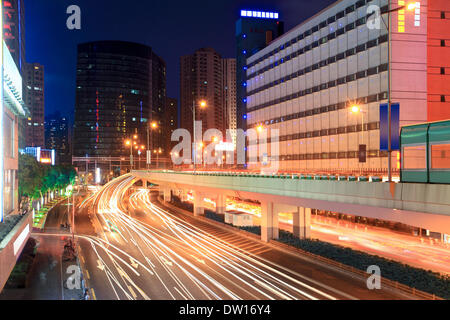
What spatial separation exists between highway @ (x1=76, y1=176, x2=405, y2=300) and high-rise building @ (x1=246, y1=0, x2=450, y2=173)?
14329 millimetres

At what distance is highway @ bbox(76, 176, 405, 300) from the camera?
81.1 feet

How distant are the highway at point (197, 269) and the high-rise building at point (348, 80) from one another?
1433 cm

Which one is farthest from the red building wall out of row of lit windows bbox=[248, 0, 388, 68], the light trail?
the light trail

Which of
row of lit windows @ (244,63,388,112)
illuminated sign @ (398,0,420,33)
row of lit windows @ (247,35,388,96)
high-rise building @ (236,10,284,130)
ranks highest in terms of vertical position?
high-rise building @ (236,10,284,130)

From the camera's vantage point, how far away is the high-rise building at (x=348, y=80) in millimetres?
56688

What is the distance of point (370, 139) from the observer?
6266 cm

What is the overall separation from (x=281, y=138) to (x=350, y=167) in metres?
25.1

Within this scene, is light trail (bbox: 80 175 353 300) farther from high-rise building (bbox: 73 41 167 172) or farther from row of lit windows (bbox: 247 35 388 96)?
high-rise building (bbox: 73 41 167 172)

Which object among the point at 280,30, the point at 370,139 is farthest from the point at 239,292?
the point at 280,30

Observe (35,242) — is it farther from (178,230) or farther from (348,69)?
(348,69)

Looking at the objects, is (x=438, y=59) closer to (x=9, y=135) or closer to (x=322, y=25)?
(x=322, y=25)

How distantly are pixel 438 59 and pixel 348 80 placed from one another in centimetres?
1463

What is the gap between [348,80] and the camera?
67750mm

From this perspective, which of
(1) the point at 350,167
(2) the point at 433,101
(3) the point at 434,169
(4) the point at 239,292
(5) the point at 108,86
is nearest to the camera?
(3) the point at 434,169
